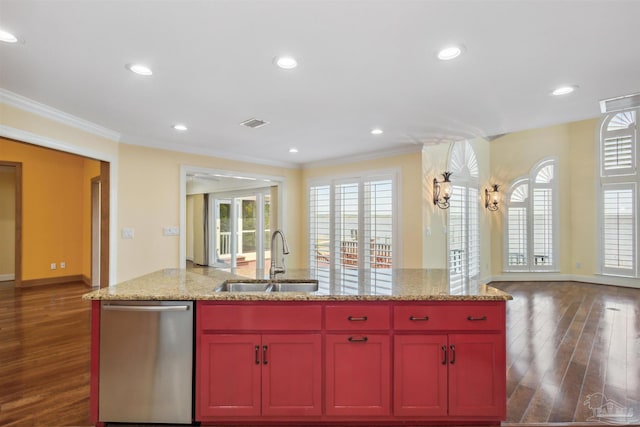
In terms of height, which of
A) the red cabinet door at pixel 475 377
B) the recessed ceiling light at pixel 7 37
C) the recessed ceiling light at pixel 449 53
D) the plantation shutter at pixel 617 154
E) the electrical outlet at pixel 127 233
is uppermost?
the plantation shutter at pixel 617 154

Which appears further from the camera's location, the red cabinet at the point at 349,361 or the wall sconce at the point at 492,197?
the wall sconce at the point at 492,197

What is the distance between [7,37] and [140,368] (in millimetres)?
2203

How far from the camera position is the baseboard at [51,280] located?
20.8ft

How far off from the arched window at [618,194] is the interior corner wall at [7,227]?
12502mm

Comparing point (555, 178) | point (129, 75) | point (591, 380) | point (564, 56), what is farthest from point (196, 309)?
point (555, 178)

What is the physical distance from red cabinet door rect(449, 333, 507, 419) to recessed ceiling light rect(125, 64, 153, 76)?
2.84 m

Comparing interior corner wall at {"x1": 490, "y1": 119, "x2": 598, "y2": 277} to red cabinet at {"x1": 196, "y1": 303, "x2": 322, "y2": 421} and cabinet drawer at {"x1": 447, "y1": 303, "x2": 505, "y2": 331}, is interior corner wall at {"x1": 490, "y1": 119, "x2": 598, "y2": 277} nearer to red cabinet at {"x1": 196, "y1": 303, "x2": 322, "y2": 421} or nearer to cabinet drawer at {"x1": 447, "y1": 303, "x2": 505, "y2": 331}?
cabinet drawer at {"x1": 447, "y1": 303, "x2": 505, "y2": 331}

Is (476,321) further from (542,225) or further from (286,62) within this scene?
(542,225)

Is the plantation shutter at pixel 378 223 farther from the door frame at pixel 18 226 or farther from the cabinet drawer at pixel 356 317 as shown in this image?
the door frame at pixel 18 226

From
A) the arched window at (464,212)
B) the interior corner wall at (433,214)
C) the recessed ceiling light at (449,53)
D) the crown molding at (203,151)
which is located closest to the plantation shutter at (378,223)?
the interior corner wall at (433,214)

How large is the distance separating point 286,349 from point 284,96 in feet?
6.92

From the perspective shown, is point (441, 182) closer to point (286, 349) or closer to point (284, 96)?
point (284, 96)

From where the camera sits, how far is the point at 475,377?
214cm

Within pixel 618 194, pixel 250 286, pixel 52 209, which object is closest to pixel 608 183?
pixel 618 194
